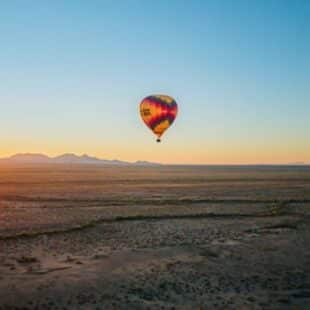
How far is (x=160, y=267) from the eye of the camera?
17.5m

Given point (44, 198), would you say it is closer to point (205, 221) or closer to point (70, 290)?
point (205, 221)

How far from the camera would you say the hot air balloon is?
52.6m

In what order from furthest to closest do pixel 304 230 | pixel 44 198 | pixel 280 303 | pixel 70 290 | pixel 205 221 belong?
pixel 44 198 → pixel 205 221 → pixel 304 230 → pixel 70 290 → pixel 280 303

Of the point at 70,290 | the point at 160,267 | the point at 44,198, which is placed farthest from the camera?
the point at 44,198

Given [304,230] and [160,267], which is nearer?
[160,267]

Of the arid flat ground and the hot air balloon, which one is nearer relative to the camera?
the arid flat ground

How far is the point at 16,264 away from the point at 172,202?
2471 cm

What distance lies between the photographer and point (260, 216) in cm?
3167

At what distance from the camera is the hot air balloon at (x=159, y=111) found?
173 ft

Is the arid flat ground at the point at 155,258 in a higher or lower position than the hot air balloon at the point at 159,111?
lower

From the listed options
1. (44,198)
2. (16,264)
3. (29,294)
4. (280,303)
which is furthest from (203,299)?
(44,198)

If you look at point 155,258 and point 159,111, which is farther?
point 159,111

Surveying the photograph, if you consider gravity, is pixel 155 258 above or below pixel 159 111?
below

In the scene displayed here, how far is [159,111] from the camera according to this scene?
173 ft
